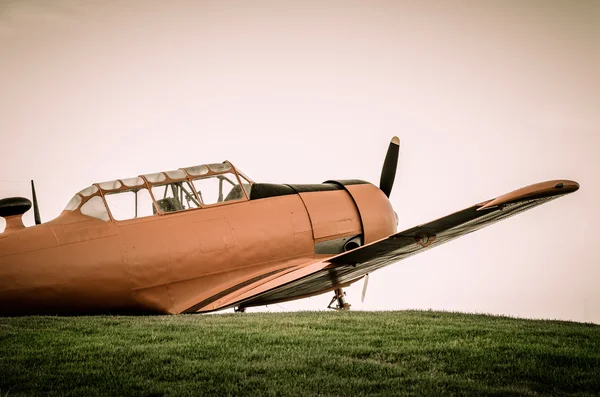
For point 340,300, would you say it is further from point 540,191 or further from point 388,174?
point 540,191

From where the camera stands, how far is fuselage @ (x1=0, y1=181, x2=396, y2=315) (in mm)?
8797

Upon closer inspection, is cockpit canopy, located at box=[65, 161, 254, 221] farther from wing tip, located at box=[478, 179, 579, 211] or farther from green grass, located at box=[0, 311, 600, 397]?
wing tip, located at box=[478, 179, 579, 211]

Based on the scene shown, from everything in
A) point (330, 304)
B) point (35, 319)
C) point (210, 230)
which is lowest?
point (330, 304)

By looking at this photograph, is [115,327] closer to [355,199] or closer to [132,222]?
[132,222]

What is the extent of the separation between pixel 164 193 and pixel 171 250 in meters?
0.93

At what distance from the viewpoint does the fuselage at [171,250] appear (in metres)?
8.80

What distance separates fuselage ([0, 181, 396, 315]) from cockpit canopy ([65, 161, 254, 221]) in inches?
4.8

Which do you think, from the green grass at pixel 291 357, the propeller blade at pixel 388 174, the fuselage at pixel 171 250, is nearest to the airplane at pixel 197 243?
the fuselage at pixel 171 250

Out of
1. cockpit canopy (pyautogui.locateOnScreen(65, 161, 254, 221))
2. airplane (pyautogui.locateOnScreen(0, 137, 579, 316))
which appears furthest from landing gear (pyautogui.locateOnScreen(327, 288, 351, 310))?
cockpit canopy (pyautogui.locateOnScreen(65, 161, 254, 221))

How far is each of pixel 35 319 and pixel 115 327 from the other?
1.16m

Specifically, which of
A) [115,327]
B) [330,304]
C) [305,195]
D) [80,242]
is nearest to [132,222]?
[80,242]

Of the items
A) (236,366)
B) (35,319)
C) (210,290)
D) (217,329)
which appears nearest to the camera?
(236,366)

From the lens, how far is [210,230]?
10047 mm

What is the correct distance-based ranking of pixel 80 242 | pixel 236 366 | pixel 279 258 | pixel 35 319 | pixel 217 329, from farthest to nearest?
pixel 279 258, pixel 80 242, pixel 35 319, pixel 217 329, pixel 236 366
